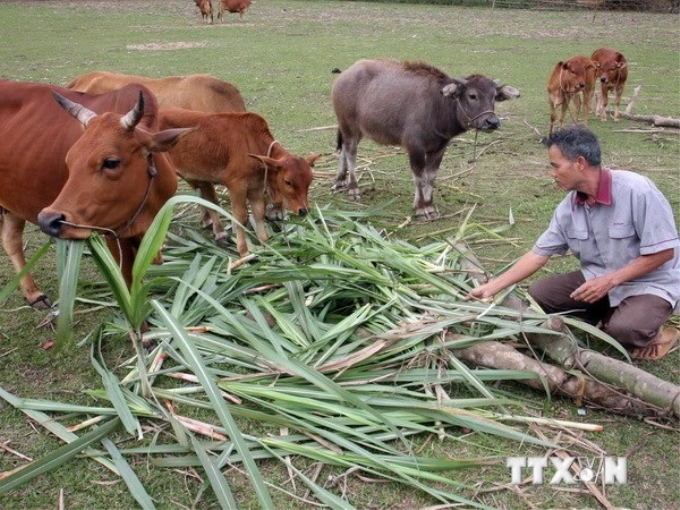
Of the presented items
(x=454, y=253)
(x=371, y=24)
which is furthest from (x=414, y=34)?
(x=454, y=253)

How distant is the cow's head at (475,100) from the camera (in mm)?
6836

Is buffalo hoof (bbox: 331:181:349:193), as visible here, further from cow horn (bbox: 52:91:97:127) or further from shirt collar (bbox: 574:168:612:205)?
shirt collar (bbox: 574:168:612:205)

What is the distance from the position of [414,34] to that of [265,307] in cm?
1996

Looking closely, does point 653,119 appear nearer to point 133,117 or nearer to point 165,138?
point 165,138

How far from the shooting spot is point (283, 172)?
5.78 meters

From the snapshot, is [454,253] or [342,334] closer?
[342,334]

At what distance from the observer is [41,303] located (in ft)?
16.6

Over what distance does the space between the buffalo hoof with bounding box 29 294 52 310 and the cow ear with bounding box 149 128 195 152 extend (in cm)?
180

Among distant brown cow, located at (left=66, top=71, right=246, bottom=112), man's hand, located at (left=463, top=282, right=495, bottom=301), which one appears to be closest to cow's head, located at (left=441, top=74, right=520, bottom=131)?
distant brown cow, located at (left=66, top=71, right=246, bottom=112)

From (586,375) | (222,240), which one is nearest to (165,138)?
(222,240)

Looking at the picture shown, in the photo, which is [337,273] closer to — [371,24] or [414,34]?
[414,34]
